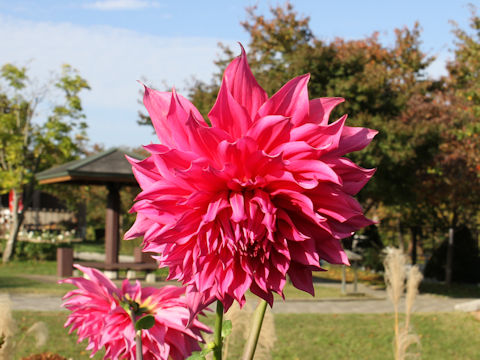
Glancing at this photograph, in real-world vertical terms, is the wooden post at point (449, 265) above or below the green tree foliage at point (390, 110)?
below

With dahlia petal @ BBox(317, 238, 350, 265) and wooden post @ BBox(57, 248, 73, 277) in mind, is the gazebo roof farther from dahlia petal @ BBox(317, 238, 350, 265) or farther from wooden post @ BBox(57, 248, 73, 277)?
dahlia petal @ BBox(317, 238, 350, 265)

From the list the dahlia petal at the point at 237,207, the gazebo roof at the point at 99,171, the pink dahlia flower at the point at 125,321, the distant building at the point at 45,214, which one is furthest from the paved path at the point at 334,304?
the distant building at the point at 45,214

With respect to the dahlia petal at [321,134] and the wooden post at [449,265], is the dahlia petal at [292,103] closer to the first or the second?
the dahlia petal at [321,134]

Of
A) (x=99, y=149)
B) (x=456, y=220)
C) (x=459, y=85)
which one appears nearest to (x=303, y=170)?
(x=456, y=220)

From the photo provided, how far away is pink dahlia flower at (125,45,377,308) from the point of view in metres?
0.80

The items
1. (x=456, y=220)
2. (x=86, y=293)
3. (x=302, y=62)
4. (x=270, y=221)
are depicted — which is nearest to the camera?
(x=270, y=221)

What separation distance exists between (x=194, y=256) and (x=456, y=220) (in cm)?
2201

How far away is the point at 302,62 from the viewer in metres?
15.8

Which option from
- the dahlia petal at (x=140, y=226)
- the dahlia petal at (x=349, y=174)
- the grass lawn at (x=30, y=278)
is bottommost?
the grass lawn at (x=30, y=278)

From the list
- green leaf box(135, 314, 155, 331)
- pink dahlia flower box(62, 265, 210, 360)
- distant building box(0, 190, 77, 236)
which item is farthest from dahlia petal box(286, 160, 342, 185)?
distant building box(0, 190, 77, 236)

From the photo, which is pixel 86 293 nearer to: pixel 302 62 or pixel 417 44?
pixel 302 62

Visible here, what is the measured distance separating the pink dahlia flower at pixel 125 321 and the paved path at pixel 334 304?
10996mm

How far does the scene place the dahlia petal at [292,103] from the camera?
0.81 m

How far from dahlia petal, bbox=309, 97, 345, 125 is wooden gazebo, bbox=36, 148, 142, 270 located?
1363 centimetres
